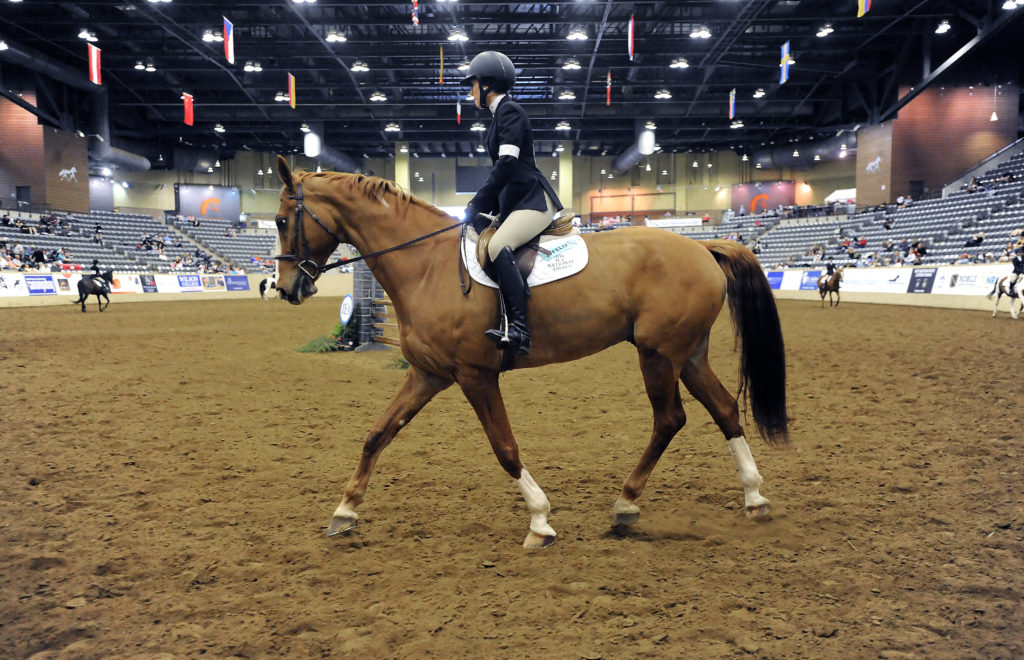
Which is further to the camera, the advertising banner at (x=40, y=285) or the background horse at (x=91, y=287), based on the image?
the advertising banner at (x=40, y=285)

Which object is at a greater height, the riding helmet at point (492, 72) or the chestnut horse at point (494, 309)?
the riding helmet at point (492, 72)

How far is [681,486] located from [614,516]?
39.7 inches

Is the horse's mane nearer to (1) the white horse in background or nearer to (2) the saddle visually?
(2) the saddle

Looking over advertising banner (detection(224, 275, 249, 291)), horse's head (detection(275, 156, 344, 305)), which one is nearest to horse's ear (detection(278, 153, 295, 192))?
horse's head (detection(275, 156, 344, 305))

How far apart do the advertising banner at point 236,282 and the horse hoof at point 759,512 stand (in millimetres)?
35852

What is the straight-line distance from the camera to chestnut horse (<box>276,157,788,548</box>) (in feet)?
12.2

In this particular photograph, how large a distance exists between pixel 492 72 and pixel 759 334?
8.81 ft

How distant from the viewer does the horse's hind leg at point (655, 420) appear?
3.79 m

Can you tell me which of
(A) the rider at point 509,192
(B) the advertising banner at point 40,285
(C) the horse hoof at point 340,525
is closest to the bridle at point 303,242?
(A) the rider at point 509,192

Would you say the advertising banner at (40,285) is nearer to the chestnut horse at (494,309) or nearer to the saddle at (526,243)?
the chestnut horse at (494,309)

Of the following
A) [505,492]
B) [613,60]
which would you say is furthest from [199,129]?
[505,492]

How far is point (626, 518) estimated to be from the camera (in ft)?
12.4

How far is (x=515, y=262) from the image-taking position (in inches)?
150

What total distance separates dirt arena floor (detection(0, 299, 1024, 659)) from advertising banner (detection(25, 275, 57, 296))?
21627mm
